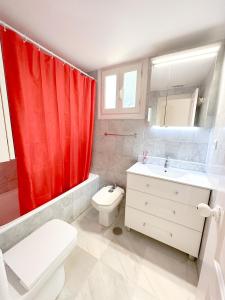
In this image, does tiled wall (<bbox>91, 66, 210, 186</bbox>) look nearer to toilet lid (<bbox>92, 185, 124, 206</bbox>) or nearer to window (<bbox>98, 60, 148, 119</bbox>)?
window (<bbox>98, 60, 148, 119</bbox>)

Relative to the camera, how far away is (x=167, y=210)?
135 centimetres

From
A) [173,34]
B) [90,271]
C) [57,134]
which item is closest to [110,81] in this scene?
[173,34]

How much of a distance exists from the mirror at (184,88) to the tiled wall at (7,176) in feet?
6.39

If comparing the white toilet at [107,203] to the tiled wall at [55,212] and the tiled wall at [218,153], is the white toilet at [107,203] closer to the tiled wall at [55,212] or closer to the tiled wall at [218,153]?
the tiled wall at [55,212]

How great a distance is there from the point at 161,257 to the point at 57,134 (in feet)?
5.79

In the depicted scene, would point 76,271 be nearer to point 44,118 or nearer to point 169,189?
point 169,189

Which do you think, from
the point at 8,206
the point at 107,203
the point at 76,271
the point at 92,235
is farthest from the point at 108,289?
the point at 8,206

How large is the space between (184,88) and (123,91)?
0.78 m

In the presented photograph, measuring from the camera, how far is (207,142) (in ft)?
4.84

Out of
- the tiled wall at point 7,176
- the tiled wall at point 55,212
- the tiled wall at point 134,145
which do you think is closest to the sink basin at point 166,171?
the tiled wall at point 134,145

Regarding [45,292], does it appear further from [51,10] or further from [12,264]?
[51,10]

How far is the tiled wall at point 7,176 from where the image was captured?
1672mm

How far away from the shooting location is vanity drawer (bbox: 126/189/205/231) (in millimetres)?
1229

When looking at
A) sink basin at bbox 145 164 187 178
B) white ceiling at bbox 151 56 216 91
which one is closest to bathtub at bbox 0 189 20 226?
sink basin at bbox 145 164 187 178
